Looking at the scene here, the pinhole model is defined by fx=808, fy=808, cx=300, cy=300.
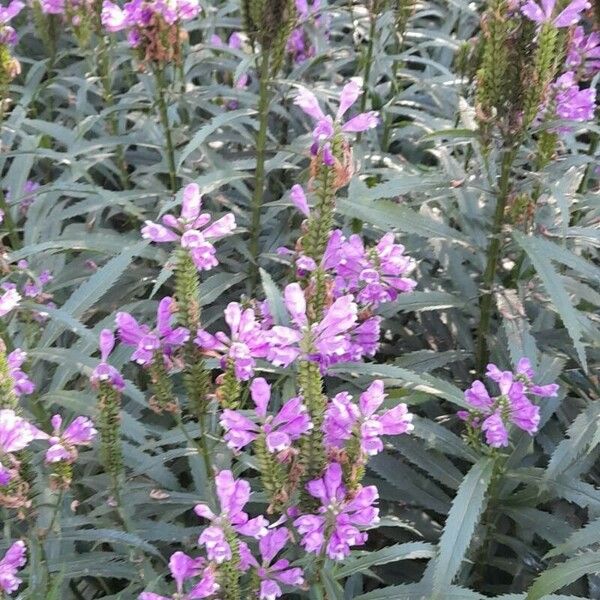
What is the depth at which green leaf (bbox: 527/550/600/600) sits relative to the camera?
69.0 inches

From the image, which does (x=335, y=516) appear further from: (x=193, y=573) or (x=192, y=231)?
(x=192, y=231)

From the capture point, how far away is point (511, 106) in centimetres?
225

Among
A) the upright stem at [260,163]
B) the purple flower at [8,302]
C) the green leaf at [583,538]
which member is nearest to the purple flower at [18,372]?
the purple flower at [8,302]

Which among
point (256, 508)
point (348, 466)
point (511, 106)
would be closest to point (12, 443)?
point (348, 466)

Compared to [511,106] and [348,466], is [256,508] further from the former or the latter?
[511,106]

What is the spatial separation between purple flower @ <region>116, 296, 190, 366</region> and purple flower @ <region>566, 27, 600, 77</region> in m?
1.80

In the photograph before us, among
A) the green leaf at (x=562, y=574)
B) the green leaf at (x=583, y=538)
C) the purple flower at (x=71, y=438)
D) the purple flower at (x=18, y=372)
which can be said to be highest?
the purple flower at (x=18, y=372)

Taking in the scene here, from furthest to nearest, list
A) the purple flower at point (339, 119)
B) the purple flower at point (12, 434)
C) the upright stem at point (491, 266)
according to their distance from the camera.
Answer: the upright stem at point (491, 266) < the purple flower at point (339, 119) < the purple flower at point (12, 434)

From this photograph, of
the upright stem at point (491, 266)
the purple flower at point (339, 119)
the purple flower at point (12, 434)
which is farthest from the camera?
the upright stem at point (491, 266)

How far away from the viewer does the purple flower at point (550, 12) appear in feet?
6.85

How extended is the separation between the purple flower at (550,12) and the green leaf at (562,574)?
1346mm

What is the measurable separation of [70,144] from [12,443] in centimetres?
202

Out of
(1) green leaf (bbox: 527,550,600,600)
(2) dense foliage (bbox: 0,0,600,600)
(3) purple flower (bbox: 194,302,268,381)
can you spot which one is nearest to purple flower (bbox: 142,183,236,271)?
(2) dense foliage (bbox: 0,0,600,600)

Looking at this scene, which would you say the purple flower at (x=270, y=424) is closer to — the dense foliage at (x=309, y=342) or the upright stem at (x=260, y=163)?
the dense foliage at (x=309, y=342)
